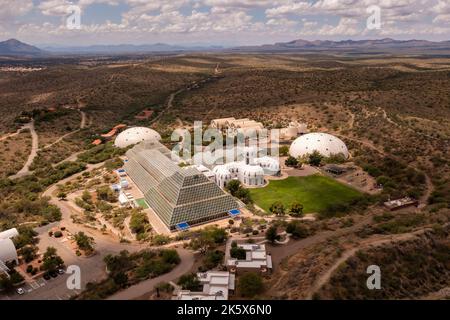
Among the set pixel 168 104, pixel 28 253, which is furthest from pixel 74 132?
pixel 28 253

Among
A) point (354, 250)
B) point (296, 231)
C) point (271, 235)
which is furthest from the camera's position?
point (296, 231)

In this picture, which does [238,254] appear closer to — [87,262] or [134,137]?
[87,262]

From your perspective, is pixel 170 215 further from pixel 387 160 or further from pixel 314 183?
pixel 387 160

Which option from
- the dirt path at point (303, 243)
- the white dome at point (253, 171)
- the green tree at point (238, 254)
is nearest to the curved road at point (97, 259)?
the green tree at point (238, 254)

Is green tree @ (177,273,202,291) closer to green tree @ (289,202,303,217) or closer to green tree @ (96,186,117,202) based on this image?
green tree @ (289,202,303,217)

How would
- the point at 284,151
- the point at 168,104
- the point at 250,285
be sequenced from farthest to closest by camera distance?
1. the point at 168,104
2. the point at 284,151
3. the point at 250,285

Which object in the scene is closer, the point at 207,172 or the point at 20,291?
the point at 20,291

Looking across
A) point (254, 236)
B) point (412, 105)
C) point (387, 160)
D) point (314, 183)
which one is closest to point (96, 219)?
point (254, 236)

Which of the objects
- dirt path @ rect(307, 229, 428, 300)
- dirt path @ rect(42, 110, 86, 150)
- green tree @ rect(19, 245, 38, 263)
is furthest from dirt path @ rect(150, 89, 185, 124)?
dirt path @ rect(307, 229, 428, 300)
